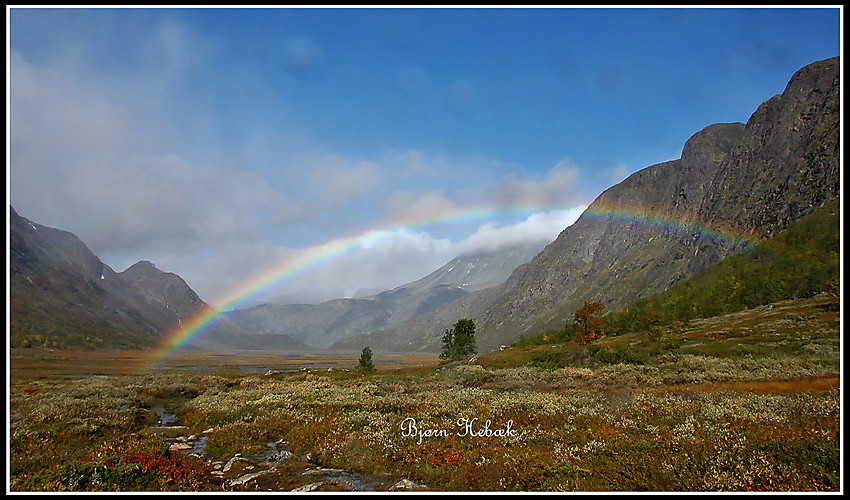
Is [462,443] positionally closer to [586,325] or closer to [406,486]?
[406,486]

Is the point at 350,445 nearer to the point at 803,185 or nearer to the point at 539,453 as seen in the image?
the point at 539,453

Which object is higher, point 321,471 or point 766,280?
point 766,280

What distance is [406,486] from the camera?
1588 centimetres

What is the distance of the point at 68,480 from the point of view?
14477 millimetres

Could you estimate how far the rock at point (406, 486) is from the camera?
15.6 metres

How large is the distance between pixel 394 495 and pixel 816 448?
14315mm

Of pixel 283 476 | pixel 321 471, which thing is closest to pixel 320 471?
pixel 321 471

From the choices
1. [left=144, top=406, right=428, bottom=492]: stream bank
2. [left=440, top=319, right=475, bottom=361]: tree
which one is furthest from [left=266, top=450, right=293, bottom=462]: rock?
[left=440, top=319, right=475, bottom=361]: tree

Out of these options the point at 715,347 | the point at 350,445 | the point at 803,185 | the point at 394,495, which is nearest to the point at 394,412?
the point at 350,445

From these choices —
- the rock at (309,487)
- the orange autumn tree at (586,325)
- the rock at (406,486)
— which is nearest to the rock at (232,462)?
the rock at (309,487)

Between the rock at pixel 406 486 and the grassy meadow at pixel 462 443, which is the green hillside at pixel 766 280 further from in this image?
the rock at pixel 406 486

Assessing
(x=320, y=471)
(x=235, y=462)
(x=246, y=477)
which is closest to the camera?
(x=246, y=477)

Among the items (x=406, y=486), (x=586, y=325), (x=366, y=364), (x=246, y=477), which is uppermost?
(x=406, y=486)

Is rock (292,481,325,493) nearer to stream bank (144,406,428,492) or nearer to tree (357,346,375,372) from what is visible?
stream bank (144,406,428,492)
